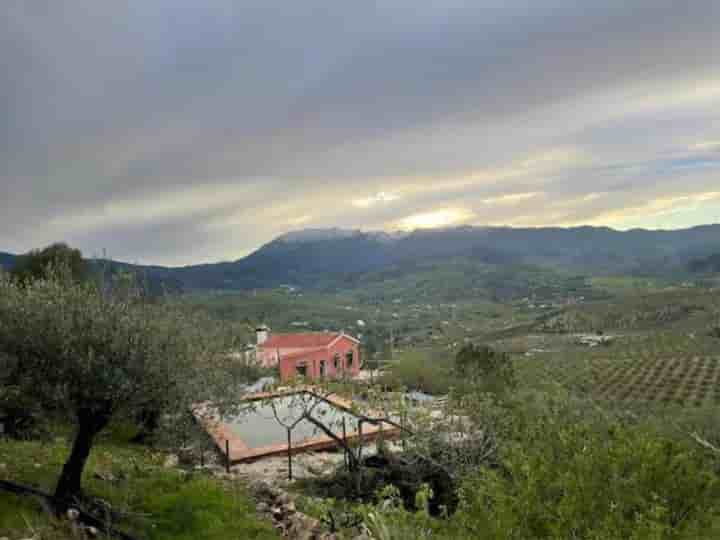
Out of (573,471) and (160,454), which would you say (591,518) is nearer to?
(573,471)

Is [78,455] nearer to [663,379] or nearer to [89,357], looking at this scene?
[89,357]

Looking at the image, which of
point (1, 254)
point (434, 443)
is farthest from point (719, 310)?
point (1, 254)

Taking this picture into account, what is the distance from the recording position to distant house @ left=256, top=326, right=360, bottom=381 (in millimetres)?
31734

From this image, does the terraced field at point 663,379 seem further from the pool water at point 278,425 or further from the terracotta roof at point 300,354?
the pool water at point 278,425

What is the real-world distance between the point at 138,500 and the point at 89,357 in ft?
10.3

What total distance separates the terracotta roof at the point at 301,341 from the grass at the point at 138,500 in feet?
76.6

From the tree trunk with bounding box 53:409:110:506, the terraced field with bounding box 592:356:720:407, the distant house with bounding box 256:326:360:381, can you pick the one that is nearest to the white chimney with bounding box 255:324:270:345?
the distant house with bounding box 256:326:360:381

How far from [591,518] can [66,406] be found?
6.46 metres

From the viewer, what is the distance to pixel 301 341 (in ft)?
118

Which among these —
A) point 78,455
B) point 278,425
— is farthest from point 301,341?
point 78,455

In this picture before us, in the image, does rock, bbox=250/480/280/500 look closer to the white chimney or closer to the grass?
the grass

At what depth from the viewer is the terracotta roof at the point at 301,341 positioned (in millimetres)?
35094

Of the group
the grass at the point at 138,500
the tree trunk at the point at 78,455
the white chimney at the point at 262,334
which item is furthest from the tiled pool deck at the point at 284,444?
the white chimney at the point at 262,334

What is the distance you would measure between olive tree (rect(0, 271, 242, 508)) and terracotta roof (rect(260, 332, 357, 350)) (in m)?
26.6
